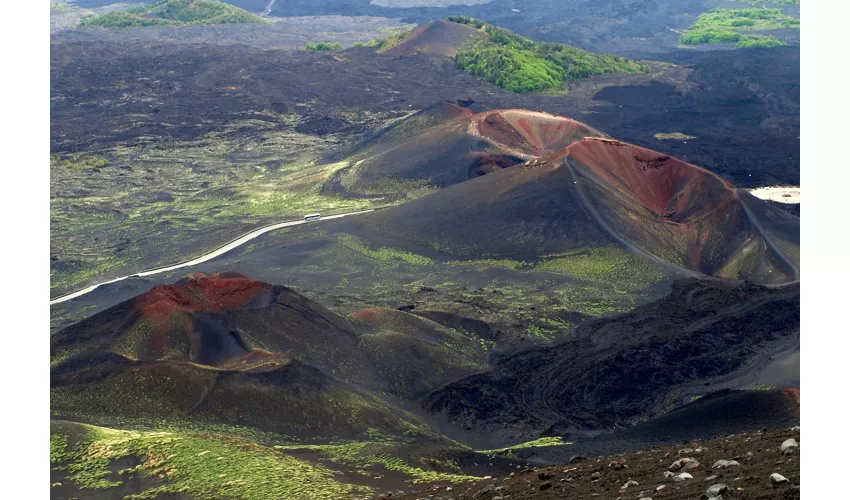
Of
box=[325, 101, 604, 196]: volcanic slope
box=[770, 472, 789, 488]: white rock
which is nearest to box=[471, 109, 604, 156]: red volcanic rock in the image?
box=[325, 101, 604, 196]: volcanic slope

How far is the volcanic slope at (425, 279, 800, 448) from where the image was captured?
3328 centimetres

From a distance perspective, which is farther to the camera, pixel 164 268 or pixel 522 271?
pixel 164 268

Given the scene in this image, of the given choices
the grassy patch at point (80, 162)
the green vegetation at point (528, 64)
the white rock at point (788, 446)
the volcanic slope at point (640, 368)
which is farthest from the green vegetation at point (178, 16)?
the white rock at point (788, 446)

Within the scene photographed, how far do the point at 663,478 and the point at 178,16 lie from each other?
157 meters

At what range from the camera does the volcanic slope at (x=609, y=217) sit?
50406 millimetres

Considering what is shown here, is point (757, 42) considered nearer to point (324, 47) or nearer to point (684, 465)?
point (324, 47)

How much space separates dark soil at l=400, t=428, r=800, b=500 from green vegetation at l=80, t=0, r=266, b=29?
144032 mm

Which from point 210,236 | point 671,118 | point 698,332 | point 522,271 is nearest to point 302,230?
point 210,236

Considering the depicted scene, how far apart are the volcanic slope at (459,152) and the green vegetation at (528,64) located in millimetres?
31202

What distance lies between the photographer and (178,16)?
6388 inches

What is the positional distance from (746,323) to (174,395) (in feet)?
75.4

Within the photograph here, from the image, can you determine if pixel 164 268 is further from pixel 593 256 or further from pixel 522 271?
pixel 593 256

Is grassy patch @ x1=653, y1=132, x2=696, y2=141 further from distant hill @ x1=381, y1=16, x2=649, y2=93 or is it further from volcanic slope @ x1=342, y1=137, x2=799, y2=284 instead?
volcanic slope @ x1=342, y1=137, x2=799, y2=284

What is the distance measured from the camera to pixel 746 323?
136ft
